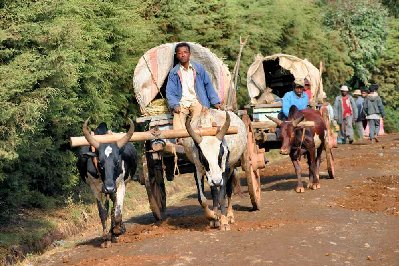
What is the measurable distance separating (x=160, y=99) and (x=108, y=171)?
258 cm

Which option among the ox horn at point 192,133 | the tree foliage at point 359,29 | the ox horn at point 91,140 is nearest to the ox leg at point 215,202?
the ox horn at point 192,133

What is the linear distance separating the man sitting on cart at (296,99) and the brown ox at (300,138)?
0.24 meters

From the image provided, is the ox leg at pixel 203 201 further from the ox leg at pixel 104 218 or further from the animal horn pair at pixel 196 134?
the ox leg at pixel 104 218

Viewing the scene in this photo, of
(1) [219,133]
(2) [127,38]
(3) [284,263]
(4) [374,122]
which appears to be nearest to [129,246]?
(1) [219,133]

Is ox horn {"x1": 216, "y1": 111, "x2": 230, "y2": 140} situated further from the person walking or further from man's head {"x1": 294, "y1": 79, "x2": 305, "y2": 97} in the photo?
the person walking

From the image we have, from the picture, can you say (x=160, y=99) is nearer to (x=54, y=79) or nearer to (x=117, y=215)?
(x=54, y=79)

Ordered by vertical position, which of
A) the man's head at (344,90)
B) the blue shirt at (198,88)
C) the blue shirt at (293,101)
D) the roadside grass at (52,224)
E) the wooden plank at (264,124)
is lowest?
the roadside grass at (52,224)

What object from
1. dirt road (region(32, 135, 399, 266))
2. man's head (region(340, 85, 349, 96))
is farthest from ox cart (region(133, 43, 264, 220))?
man's head (region(340, 85, 349, 96))

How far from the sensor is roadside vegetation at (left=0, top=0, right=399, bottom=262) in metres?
11.1

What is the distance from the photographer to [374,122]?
28.0 metres

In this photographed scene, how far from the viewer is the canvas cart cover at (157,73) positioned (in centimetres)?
1273

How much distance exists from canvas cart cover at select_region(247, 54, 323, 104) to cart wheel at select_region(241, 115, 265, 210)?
562 centimetres

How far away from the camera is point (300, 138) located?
15.4m

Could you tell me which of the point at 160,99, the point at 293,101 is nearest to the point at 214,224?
the point at 160,99
